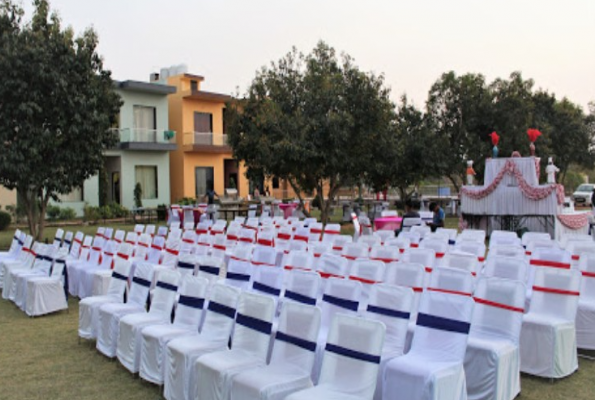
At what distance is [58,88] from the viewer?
45.5ft

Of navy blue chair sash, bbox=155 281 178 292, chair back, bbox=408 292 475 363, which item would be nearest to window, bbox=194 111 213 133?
navy blue chair sash, bbox=155 281 178 292

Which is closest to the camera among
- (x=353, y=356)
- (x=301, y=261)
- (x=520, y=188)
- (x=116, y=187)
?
(x=353, y=356)

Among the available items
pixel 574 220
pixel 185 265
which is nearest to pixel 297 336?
pixel 185 265

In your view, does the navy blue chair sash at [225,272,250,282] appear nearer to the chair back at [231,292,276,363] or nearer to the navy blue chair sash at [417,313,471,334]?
the chair back at [231,292,276,363]

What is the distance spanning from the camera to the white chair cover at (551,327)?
5086 millimetres

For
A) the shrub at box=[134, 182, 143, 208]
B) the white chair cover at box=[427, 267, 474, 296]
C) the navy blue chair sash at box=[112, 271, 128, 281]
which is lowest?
the navy blue chair sash at box=[112, 271, 128, 281]

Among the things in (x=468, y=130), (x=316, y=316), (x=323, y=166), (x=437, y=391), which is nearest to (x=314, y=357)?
(x=316, y=316)

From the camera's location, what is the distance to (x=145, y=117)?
28.4m

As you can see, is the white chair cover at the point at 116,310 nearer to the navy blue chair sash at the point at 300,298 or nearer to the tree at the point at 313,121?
the navy blue chair sash at the point at 300,298

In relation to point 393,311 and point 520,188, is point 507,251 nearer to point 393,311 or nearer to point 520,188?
point 393,311

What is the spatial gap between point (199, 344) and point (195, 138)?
26.1 meters

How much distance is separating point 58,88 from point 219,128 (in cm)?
1768

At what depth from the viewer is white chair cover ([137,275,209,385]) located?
16.9 ft

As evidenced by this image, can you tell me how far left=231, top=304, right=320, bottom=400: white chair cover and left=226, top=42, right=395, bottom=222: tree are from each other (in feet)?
38.1
